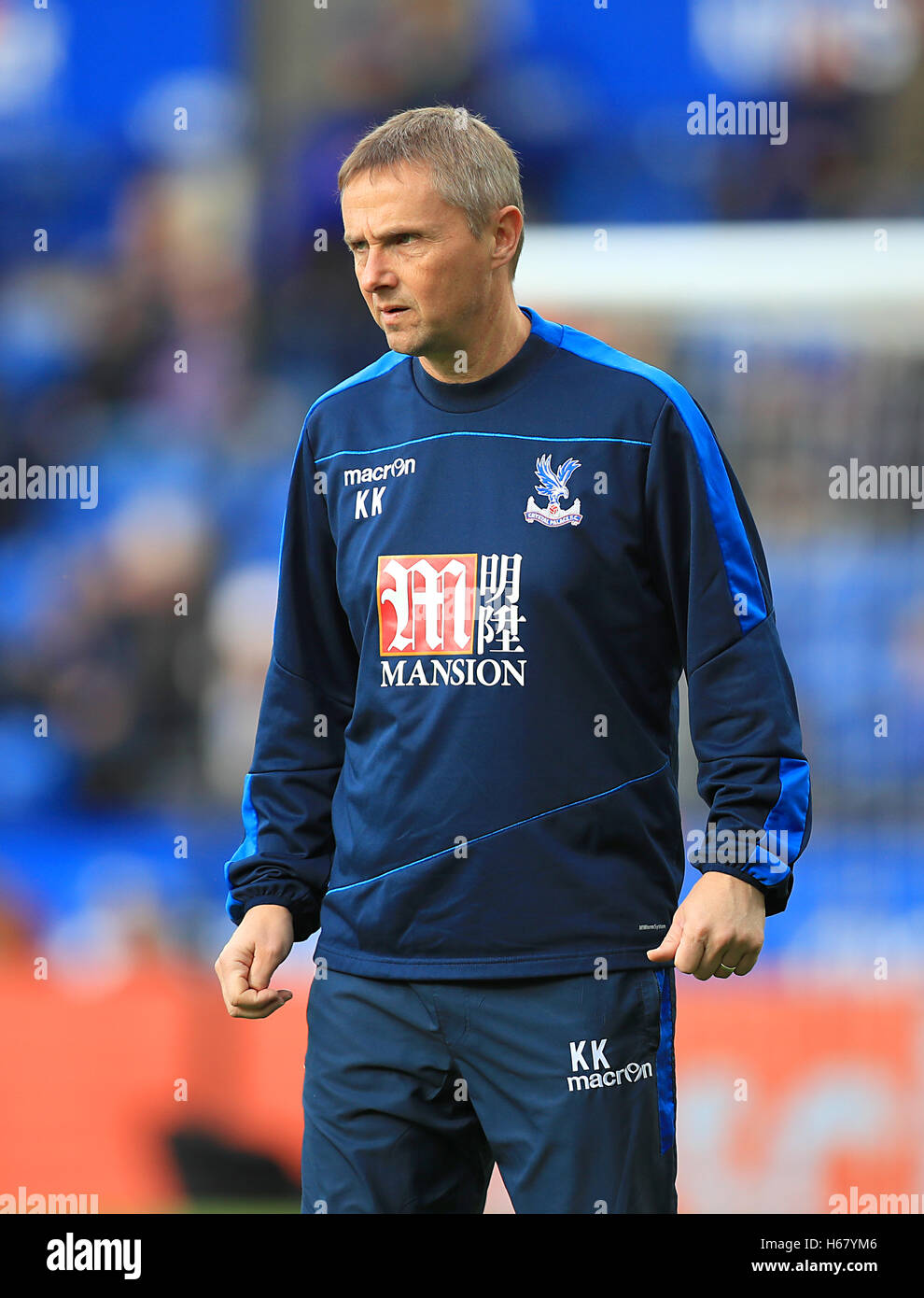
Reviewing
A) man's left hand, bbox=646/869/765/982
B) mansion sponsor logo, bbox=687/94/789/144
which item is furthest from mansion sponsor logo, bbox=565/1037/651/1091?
mansion sponsor logo, bbox=687/94/789/144

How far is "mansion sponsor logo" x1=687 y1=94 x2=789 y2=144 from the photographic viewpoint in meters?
5.36

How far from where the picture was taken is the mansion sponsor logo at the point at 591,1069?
6.14 feet

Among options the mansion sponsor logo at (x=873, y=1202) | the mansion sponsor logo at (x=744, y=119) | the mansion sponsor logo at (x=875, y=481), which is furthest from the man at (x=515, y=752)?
the mansion sponsor logo at (x=744, y=119)

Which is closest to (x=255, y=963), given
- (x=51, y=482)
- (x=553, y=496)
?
(x=553, y=496)

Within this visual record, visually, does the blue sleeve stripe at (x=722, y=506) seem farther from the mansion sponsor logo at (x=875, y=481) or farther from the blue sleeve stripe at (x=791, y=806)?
the mansion sponsor logo at (x=875, y=481)

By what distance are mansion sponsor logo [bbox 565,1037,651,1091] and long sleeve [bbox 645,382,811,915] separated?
0.26m

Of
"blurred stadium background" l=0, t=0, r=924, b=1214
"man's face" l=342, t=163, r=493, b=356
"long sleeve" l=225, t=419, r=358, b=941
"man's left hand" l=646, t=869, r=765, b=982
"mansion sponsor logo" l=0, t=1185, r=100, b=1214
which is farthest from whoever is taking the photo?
"blurred stadium background" l=0, t=0, r=924, b=1214

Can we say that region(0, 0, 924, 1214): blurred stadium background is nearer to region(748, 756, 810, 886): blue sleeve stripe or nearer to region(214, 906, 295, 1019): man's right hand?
region(214, 906, 295, 1019): man's right hand

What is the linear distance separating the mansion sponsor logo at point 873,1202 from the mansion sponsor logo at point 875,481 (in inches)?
75.2

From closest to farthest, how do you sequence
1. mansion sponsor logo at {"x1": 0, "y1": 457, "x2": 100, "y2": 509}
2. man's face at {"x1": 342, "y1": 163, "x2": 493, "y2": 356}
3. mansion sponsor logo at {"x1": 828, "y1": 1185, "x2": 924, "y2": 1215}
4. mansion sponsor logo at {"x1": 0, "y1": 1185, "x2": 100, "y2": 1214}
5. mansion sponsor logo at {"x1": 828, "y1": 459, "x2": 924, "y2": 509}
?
man's face at {"x1": 342, "y1": 163, "x2": 493, "y2": 356} → mansion sponsor logo at {"x1": 828, "y1": 1185, "x2": 924, "y2": 1215} → mansion sponsor logo at {"x1": 0, "y1": 1185, "x2": 100, "y2": 1214} → mansion sponsor logo at {"x1": 828, "y1": 459, "x2": 924, "y2": 509} → mansion sponsor logo at {"x1": 0, "y1": 457, "x2": 100, "y2": 509}

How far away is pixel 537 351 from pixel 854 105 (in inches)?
154

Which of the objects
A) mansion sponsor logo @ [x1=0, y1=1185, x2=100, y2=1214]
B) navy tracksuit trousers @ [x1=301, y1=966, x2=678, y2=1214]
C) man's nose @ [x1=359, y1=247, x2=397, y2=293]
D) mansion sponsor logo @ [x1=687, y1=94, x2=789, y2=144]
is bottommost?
mansion sponsor logo @ [x1=0, y1=1185, x2=100, y2=1214]

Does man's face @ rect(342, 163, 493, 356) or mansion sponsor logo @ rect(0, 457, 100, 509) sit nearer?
man's face @ rect(342, 163, 493, 356)

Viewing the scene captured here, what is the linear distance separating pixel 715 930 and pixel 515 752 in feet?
1.07
